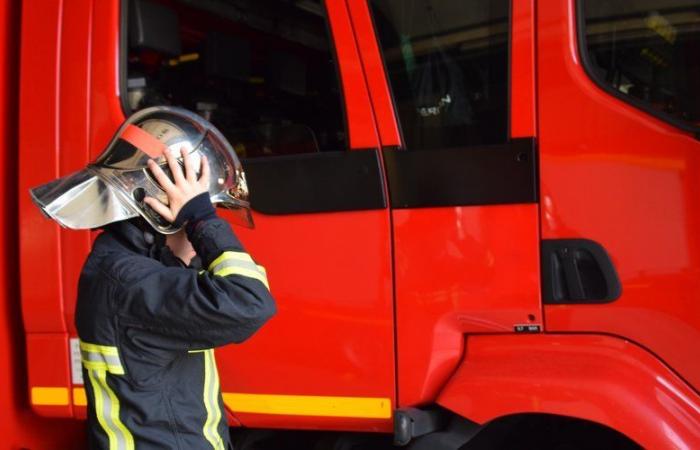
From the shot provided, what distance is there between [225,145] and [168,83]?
1047 mm

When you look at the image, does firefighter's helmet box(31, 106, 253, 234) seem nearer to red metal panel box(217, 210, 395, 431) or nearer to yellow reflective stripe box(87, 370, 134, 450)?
yellow reflective stripe box(87, 370, 134, 450)

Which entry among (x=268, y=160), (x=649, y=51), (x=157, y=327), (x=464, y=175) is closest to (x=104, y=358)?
(x=157, y=327)

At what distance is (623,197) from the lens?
6.14ft

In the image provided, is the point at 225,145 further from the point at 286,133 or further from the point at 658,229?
the point at 658,229

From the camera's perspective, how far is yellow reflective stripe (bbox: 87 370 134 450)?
4.86 ft

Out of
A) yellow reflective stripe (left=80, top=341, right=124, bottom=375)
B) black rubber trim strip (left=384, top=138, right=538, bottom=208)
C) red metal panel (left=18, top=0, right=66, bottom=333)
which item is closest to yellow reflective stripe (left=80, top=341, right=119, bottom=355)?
yellow reflective stripe (left=80, top=341, right=124, bottom=375)

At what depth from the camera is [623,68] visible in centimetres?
193

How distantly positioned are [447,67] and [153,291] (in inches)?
42.5

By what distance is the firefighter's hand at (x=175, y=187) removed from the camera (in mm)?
1495

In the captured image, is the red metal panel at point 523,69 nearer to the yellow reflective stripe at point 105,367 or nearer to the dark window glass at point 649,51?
the dark window glass at point 649,51

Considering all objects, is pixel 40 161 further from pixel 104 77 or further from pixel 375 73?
pixel 375 73

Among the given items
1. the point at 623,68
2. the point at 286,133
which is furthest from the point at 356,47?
the point at 623,68

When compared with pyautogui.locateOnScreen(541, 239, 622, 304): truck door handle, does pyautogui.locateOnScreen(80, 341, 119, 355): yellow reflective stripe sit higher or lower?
lower

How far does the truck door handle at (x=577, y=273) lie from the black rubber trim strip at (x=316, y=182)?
474 mm
